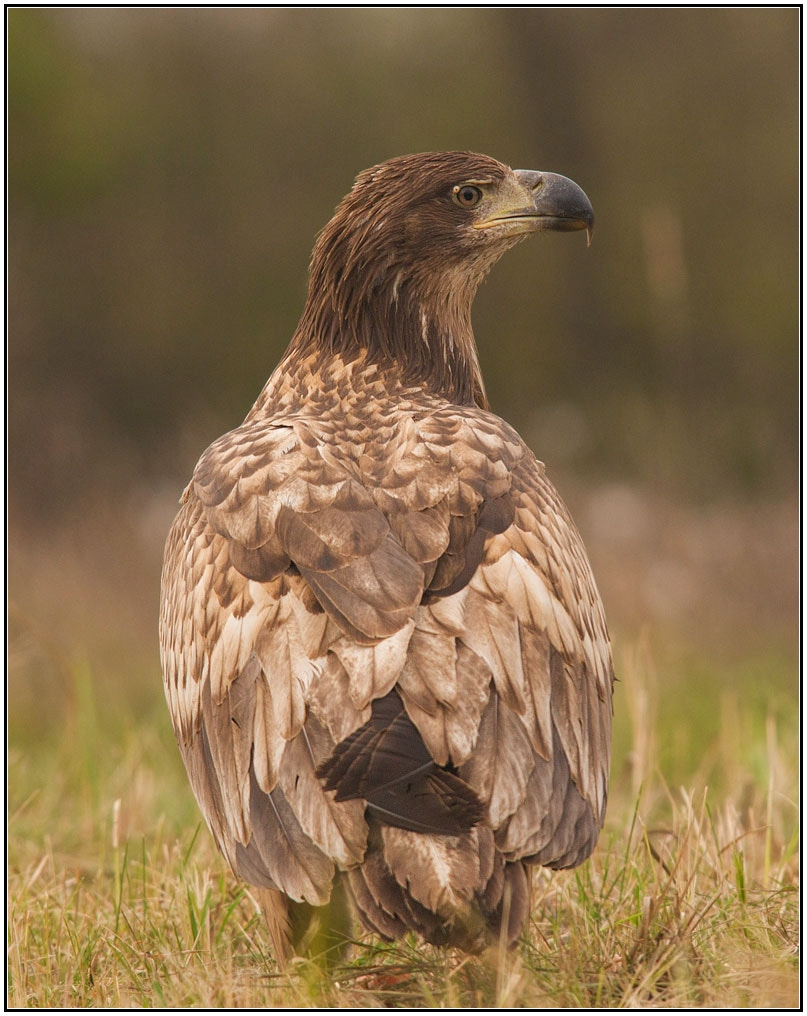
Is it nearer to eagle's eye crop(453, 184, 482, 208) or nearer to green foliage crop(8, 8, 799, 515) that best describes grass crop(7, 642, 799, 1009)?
eagle's eye crop(453, 184, 482, 208)

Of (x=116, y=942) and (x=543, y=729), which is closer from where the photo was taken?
(x=543, y=729)

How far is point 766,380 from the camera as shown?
45.0 feet

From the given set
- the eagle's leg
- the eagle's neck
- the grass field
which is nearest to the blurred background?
the grass field

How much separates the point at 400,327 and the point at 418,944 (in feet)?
6.34

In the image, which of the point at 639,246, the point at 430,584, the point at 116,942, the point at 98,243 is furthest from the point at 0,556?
the point at 639,246

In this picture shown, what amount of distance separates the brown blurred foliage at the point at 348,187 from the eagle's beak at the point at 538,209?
6.75m

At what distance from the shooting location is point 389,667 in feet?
10.2

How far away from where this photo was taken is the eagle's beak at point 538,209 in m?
4.47

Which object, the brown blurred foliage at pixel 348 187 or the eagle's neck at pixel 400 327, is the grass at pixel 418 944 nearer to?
the eagle's neck at pixel 400 327

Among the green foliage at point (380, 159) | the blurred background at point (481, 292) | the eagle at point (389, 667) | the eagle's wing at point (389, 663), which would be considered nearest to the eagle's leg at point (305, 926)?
the eagle at point (389, 667)

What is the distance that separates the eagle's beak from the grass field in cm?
143

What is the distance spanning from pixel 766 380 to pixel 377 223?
9956 millimetres

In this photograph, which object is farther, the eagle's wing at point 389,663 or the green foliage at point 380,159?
the green foliage at point 380,159

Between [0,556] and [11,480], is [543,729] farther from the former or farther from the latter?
[11,480]
